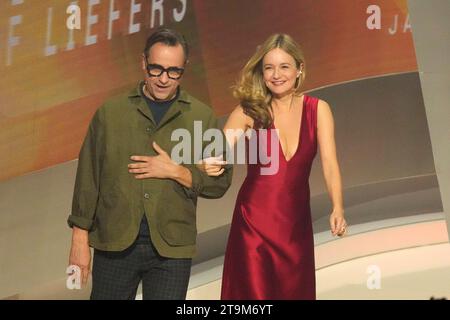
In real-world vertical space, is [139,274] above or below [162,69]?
below

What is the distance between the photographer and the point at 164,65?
3.29 metres

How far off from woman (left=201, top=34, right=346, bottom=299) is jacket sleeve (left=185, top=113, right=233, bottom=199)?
3 centimetres

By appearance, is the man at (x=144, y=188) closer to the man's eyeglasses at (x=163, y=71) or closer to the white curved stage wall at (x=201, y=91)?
the man's eyeglasses at (x=163, y=71)

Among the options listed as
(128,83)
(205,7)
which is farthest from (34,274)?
(205,7)

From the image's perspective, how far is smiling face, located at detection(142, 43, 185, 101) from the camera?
10.8 feet

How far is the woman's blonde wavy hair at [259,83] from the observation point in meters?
3.47

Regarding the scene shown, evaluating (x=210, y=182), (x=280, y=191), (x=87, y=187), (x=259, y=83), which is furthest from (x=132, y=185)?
(x=259, y=83)

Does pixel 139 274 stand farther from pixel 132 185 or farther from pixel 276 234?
pixel 276 234

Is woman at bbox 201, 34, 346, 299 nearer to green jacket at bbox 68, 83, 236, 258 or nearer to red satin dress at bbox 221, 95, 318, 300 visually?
red satin dress at bbox 221, 95, 318, 300

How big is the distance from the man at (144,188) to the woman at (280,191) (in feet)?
0.58

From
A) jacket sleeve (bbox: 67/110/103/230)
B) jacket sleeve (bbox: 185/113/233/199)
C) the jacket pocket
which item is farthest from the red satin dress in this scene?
jacket sleeve (bbox: 67/110/103/230)

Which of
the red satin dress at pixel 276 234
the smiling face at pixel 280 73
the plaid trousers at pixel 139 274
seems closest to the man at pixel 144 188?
the plaid trousers at pixel 139 274

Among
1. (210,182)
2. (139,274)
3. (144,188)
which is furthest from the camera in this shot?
(210,182)

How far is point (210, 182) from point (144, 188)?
289mm
